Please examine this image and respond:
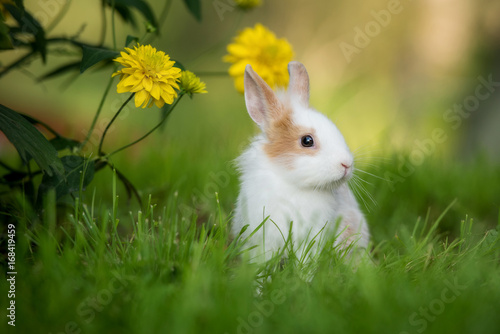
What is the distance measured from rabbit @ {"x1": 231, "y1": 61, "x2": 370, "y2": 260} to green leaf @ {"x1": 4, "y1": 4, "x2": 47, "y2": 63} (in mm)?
874

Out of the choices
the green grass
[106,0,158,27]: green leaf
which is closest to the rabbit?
the green grass

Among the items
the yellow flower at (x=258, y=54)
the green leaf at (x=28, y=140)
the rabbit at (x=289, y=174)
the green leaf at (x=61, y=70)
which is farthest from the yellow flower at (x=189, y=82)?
the green leaf at (x=61, y=70)

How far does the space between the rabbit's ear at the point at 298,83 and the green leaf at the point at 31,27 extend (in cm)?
107

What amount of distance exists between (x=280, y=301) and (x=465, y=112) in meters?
4.32

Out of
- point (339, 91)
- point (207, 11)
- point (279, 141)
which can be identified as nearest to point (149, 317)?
point (279, 141)

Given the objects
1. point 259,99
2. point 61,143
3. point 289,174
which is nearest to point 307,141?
point 289,174

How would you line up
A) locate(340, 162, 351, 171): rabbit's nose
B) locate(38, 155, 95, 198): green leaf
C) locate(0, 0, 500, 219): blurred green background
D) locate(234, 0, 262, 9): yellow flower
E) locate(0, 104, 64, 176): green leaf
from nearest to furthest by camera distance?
locate(0, 104, 64, 176): green leaf < locate(38, 155, 95, 198): green leaf < locate(340, 162, 351, 171): rabbit's nose < locate(234, 0, 262, 9): yellow flower < locate(0, 0, 500, 219): blurred green background

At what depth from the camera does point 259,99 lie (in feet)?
7.01

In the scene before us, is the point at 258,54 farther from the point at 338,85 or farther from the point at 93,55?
the point at 338,85

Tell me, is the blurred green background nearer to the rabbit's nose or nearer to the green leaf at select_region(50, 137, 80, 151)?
the green leaf at select_region(50, 137, 80, 151)

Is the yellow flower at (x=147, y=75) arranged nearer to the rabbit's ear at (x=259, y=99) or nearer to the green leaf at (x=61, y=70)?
the rabbit's ear at (x=259, y=99)

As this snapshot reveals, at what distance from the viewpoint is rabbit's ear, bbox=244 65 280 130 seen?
207 centimetres

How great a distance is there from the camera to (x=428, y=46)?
16.1 feet

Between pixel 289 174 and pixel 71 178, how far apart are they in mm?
857
